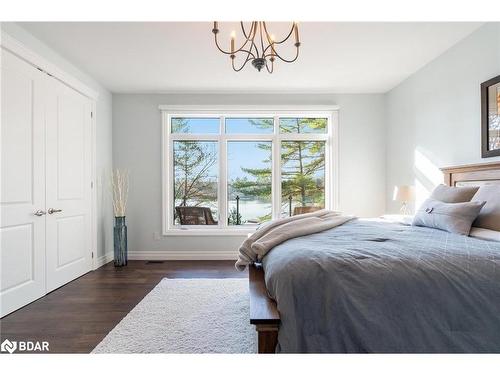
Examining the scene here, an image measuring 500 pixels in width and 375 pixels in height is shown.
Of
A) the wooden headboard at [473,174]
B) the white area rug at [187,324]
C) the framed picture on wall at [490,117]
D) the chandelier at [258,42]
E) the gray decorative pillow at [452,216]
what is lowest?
the white area rug at [187,324]

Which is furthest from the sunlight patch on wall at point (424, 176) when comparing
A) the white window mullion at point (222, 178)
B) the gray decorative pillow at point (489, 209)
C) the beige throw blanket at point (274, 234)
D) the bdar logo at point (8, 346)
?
the bdar logo at point (8, 346)

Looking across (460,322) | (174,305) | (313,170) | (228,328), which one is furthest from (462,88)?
(174,305)

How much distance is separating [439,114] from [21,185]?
4.42 metres

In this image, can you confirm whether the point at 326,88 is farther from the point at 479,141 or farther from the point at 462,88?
the point at 479,141

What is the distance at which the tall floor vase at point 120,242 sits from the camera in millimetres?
3787

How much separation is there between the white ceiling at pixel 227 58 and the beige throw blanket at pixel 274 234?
70.9 inches

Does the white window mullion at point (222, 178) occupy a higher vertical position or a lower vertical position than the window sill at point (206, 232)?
higher

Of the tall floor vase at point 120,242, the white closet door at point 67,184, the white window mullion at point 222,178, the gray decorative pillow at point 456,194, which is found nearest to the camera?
the gray decorative pillow at point 456,194

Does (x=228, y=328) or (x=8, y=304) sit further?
(x=8, y=304)

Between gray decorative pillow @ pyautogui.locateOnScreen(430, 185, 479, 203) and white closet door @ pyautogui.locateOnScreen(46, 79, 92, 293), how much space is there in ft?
12.5

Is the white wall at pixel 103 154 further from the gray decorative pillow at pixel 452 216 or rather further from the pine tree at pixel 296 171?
the gray decorative pillow at pixel 452 216

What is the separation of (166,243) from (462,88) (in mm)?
4222

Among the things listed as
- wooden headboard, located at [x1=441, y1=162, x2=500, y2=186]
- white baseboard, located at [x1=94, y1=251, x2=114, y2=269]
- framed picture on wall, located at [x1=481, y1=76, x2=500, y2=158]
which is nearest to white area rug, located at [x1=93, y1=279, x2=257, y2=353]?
white baseboard, located at [x1=94, y1=251, x2=114, y2=269]
